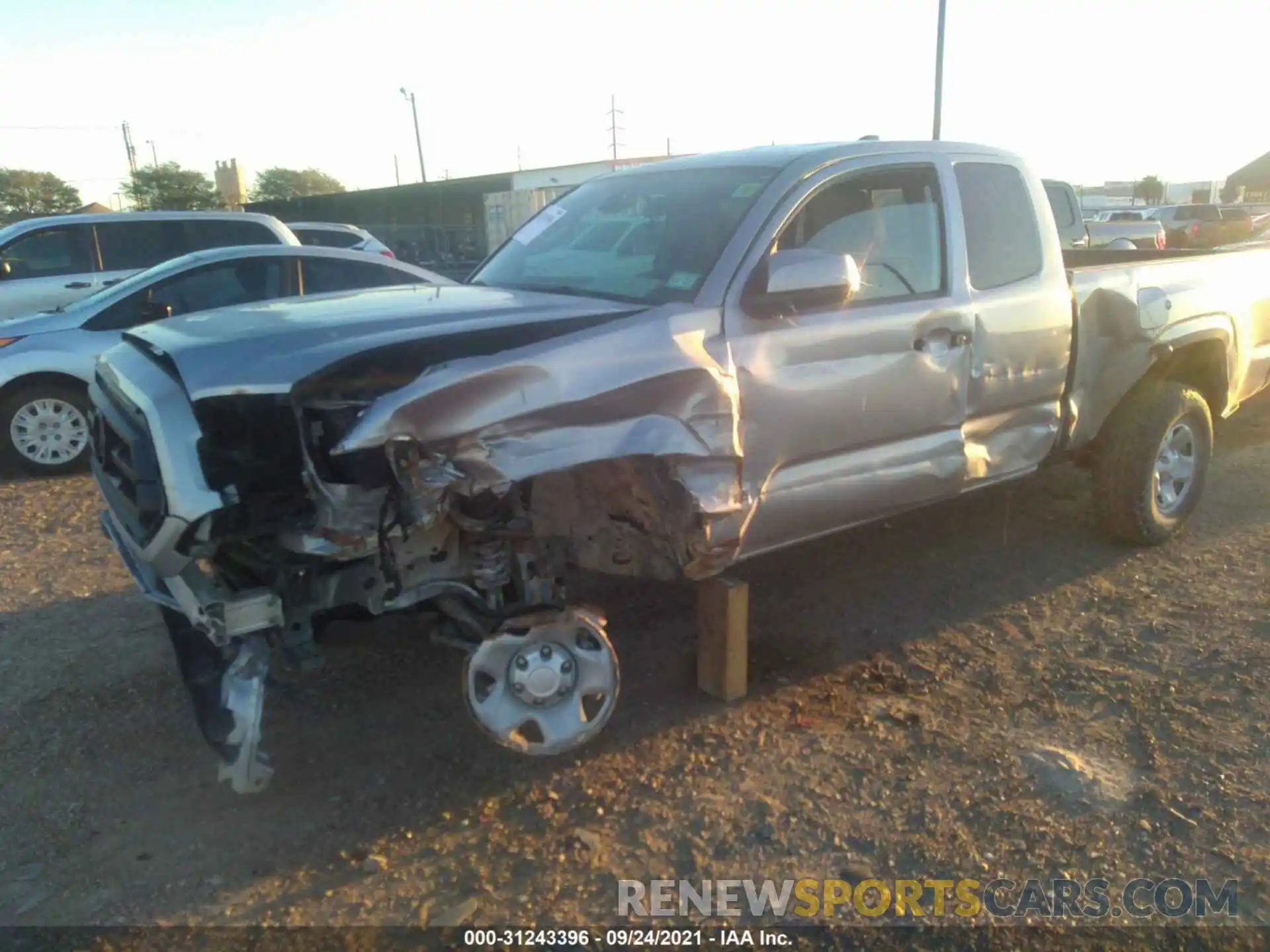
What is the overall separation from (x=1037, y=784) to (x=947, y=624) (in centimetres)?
127

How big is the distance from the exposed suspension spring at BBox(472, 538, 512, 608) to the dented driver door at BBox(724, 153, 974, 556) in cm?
84

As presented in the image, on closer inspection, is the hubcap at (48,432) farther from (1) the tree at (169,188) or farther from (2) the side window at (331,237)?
(1) the tree at (169,188)

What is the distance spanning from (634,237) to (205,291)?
14.7 feet

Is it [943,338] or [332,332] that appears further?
[943,338]

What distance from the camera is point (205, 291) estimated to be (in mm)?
7184

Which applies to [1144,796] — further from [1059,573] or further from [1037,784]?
[1059,573]

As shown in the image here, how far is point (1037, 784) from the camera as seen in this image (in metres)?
3.25

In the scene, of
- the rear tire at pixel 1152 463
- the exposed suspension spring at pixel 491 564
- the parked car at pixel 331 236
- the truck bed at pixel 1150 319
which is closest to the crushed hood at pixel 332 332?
the exposed suspension spring at pixel 491 564

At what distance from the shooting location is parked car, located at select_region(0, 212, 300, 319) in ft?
28.3

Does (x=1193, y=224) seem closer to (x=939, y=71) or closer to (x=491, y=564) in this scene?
(x=939, y=71)

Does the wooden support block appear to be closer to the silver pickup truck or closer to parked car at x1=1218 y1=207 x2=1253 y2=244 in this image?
the silver pickup truck

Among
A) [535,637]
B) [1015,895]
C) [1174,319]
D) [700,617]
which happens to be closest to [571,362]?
[535,637]

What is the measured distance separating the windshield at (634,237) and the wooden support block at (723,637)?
1082 mm

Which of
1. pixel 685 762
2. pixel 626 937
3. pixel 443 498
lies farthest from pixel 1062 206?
pixel 626 937
